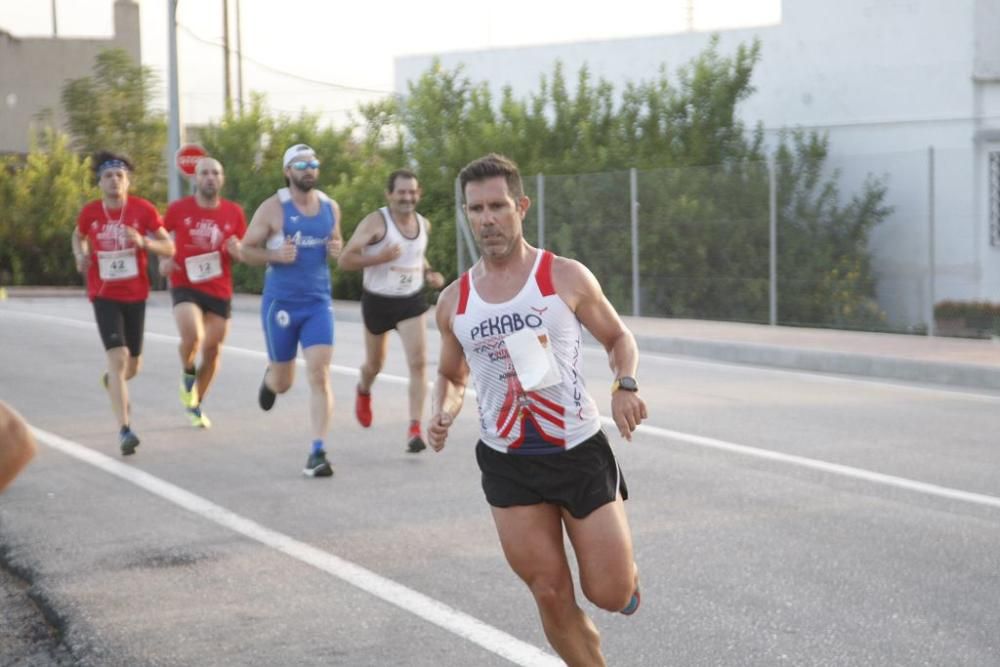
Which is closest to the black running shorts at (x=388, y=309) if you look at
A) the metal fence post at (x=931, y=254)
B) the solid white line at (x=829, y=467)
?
the solid white line at (x=829, y=467)

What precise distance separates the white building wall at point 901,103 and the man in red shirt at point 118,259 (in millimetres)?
11130

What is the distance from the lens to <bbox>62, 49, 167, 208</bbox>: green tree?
41.2 meters

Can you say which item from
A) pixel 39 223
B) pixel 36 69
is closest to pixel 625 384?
pixel 39 223

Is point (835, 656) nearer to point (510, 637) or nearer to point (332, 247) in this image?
point (510, 637)

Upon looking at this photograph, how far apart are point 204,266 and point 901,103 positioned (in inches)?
619

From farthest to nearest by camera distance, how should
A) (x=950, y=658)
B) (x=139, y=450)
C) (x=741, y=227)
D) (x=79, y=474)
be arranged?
(x=741, y=227), (x=139, y=450), (x=79, y=474), (x=950, y=658)

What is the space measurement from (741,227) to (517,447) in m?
16.7

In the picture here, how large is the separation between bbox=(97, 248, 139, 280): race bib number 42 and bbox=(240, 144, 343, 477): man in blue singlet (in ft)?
3.66

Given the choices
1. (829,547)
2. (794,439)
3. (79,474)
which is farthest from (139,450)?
(829,547)

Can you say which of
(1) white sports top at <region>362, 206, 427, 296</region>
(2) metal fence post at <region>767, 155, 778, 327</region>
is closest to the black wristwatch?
(1) white sports top at <region>362, 206, 427, 296</region>

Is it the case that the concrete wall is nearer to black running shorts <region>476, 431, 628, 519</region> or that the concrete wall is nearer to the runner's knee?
black running shorts <region>476, 431, 628, 519</region>

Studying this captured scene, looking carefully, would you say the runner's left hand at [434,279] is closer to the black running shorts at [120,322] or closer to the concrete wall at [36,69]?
the black running shorts at [120,322]

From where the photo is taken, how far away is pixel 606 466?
4934mm

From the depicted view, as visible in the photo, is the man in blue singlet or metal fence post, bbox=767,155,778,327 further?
metal fence post, bbox=767,155,778,327
